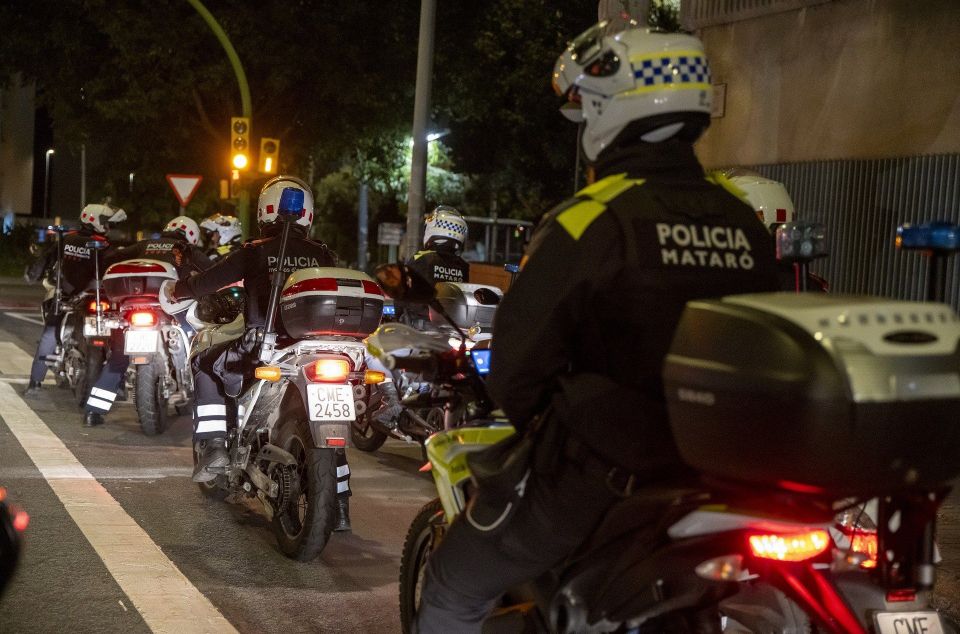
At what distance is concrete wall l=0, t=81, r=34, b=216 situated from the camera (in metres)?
60.1

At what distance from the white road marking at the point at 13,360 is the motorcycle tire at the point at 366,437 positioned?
486 centimetres

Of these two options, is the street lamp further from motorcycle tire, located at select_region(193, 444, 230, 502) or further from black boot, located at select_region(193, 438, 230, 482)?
black boot, located at select_region(193, 438, 230, 482)

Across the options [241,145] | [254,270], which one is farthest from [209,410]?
[241,145]

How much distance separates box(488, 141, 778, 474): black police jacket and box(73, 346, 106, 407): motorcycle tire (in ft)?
26.0

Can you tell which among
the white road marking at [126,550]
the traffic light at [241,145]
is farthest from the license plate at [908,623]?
the traffic light at [241,145]

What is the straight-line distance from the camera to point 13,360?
531 inches

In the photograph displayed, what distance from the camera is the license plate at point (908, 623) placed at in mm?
2721

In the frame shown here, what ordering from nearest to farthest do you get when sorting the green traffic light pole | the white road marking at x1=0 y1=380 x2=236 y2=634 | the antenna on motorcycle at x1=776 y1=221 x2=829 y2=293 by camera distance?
the antenna on motorcycle at x1=776 y1=221 x2=829 y2=293
the white road marking at x1=0 y1=380 x2=236 y2=634
the green traffic light pole

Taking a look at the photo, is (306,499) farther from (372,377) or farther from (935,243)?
(935,243)

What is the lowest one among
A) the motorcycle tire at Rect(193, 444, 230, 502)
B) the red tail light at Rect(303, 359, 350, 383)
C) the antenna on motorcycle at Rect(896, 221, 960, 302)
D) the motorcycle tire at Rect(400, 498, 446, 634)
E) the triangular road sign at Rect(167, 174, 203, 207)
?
the motorcycle tire at Rect(193, 444, 230, 502)

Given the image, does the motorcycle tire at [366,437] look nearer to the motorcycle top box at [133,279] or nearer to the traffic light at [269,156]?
the motorcycle top box at [133,279]

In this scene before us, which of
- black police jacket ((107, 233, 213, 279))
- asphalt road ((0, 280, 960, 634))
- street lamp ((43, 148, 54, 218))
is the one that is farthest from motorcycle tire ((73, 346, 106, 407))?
street lamp ((43, 148, 54, 218))

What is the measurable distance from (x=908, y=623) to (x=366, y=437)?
6815mm

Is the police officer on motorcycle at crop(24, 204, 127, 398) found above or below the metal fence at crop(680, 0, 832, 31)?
below
